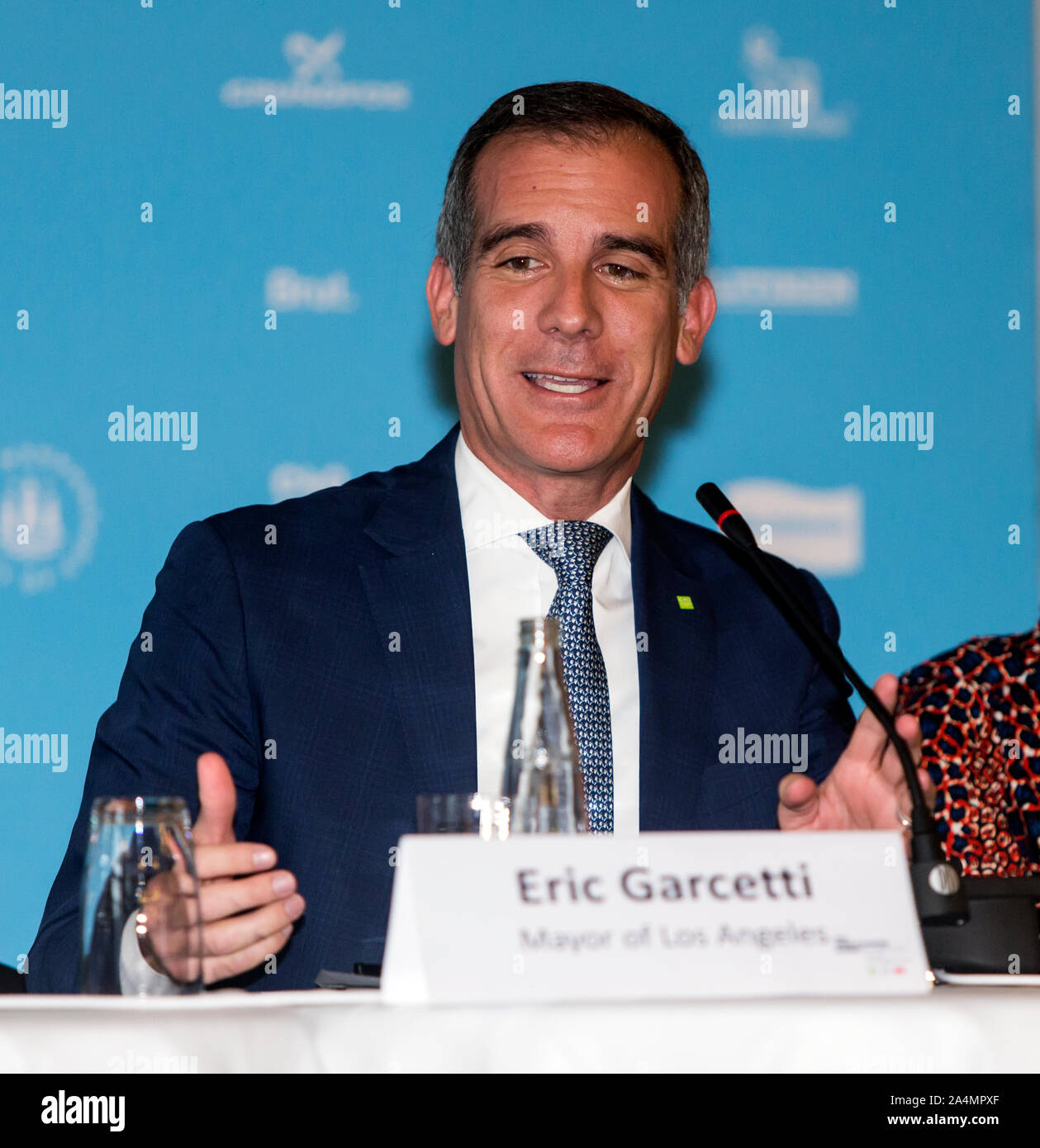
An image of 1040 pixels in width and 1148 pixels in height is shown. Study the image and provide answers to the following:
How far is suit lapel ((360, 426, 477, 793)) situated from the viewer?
6.37ft

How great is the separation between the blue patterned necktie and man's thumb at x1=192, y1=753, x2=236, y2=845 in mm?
585

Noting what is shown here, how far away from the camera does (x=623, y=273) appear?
2199 mm

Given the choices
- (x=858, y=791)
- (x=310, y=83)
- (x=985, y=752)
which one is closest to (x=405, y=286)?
(x=310, y=83)

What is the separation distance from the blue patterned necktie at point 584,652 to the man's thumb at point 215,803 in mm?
585

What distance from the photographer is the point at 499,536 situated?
2158 millimetres

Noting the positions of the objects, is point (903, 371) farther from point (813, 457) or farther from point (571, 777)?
point (571, 777)

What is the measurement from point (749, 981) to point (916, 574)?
76.3 inches

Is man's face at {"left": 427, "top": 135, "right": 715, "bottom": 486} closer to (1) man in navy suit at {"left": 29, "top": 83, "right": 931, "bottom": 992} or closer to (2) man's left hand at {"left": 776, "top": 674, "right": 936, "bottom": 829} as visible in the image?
(1) man in navy suit at {"left": 29, "top": 83, "right": 931, "bottom": 992}

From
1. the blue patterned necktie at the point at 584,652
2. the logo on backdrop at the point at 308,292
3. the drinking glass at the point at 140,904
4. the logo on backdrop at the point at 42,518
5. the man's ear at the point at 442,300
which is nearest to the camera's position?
the drinking glass at the point at 140,904

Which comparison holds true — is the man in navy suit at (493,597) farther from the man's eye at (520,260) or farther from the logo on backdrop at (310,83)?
the logo on backdrop at (310,83)

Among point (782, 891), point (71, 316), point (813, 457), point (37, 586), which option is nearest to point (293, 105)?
point (71, 316)

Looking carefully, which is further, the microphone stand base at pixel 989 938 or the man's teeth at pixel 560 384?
the man's teeth at pixel 560 384

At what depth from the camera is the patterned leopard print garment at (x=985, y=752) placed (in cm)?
198

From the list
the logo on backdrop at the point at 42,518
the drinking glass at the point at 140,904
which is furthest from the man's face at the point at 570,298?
the drinking glass at the point at 140,904
